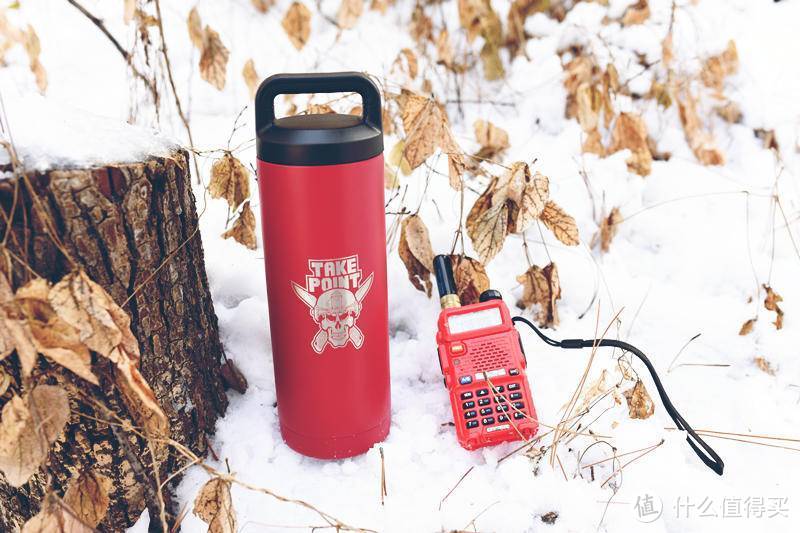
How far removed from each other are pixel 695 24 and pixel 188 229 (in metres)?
2.42

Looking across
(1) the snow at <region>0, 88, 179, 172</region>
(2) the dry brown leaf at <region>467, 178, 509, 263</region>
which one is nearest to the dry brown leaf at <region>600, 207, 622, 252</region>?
(2) the dry brown leaf at <region>467, 178, 509, 263</region>

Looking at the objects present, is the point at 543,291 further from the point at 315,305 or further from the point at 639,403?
the point at 315,305

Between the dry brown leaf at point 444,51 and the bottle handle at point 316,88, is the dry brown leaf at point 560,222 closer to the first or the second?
the bottle handle at point 316,88

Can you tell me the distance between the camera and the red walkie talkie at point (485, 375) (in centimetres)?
122

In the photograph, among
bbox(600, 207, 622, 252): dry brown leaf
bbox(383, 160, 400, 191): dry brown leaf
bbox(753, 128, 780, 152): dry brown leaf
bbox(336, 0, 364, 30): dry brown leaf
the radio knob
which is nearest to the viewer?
the radio knob

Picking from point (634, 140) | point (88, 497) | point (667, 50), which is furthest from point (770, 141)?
point (88, 497)

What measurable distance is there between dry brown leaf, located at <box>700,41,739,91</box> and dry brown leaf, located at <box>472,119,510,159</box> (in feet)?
3.18

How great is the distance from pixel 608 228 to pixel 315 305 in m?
1.04

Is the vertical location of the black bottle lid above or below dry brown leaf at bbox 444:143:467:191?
above

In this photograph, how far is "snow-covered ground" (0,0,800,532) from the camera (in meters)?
1.17

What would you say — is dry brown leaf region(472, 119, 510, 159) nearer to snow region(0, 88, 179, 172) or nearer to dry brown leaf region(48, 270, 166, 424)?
snow region(0, 88, 179, 172)

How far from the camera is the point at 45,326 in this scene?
85 centimetres

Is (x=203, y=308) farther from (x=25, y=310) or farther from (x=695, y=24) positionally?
(x=695, y=24)

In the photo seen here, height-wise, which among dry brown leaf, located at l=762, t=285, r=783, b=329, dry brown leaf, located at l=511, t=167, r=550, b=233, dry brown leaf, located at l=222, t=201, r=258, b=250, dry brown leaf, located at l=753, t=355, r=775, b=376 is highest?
dry brown leaf, located at l=511, t=167, r=550, b=233
